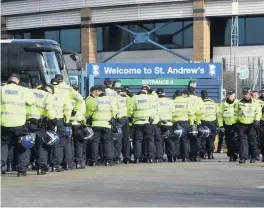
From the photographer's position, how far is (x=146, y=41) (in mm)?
44000

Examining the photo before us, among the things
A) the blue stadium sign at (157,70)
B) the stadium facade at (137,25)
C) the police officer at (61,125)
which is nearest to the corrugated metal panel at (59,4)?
the stadium facade at (137,25)

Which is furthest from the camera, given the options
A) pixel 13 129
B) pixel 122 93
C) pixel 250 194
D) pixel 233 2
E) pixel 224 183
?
pixel 233 2

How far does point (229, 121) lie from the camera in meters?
21.5

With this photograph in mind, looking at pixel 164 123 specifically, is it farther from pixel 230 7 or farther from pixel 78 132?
pixel 230 7

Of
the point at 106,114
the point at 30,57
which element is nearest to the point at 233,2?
the point at 30,57

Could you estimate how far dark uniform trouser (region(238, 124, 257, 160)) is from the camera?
810 inches

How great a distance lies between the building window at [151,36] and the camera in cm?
4372

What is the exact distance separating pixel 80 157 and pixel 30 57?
238 inches

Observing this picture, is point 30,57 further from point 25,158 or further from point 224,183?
point 224,183

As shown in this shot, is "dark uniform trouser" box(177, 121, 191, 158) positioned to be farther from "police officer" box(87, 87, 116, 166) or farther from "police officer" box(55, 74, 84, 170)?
"police officer" box(55, 74, 84, 170)

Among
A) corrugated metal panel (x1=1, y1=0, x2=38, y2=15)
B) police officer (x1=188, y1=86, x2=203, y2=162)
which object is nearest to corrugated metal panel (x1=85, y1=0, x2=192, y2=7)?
corrugated metal panel (x1=1, y1=0, x2=38, y2=15)

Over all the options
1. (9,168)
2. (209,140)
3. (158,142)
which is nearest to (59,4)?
(209,140)

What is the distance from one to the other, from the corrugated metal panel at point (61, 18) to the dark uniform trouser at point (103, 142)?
26183mm

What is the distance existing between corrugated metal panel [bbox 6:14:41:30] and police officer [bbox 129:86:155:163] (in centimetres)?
2605
